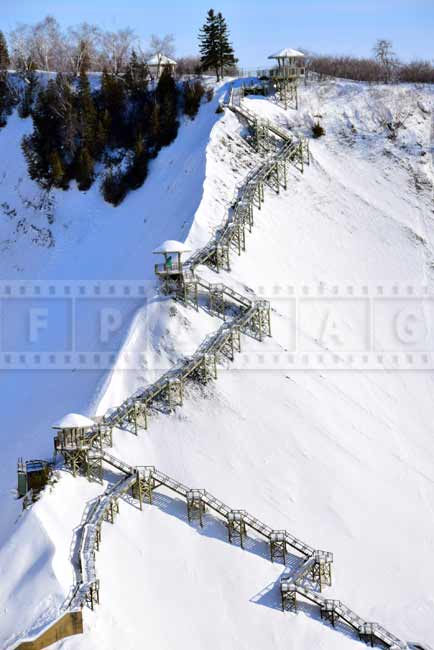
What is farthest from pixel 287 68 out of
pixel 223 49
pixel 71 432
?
pixel 71 432

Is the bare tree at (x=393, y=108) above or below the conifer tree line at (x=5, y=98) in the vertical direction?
below

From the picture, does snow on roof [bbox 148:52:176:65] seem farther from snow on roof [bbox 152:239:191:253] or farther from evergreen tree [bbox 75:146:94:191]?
snow on roof [bbox 152:239:191:253]

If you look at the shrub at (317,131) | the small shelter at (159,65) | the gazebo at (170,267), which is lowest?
the gazebo at (170,267)

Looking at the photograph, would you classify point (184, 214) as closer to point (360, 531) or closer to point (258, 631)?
point (360, 531)

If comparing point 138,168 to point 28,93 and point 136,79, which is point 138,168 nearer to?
point 136,79

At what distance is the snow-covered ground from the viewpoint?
Result: 6147cm

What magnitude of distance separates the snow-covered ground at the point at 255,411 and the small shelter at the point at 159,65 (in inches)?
280

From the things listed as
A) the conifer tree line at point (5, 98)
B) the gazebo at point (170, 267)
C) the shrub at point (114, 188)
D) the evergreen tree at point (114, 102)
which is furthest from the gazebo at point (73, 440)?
the conifer tree line at point (5, 98)

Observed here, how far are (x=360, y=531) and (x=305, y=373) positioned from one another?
483 inches

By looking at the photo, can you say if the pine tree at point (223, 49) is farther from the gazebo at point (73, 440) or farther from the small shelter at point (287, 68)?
the gazebo at point (73, 440)

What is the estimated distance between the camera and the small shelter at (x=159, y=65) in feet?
334

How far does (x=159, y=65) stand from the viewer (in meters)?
102

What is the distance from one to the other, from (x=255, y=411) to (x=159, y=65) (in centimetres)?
3879

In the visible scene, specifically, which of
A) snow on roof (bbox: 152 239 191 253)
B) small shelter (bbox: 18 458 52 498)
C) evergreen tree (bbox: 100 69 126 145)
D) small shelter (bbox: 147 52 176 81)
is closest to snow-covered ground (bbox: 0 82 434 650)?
small shelter (bbox: 18 458 52 498)
